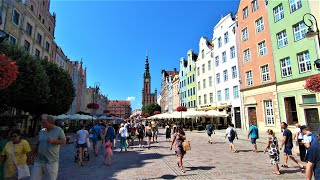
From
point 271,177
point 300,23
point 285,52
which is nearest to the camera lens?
point 271,177

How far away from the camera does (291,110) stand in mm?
22203

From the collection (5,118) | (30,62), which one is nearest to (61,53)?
(5,118)

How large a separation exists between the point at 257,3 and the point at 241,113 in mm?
13903

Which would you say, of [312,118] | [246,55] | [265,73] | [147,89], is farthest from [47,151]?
[147,89]

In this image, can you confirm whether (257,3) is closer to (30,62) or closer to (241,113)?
(241,113)

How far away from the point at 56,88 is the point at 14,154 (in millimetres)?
20426

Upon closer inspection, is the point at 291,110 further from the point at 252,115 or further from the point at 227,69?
the point at 227,69

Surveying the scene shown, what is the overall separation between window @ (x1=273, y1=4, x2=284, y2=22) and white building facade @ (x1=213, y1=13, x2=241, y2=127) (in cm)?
760

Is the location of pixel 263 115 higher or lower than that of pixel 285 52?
lower

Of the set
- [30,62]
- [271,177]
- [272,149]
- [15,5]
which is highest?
[15,5]

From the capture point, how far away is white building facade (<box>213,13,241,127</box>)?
32.3 metres

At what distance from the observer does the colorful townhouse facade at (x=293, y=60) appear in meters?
19.9

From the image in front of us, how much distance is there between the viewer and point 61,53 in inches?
1677

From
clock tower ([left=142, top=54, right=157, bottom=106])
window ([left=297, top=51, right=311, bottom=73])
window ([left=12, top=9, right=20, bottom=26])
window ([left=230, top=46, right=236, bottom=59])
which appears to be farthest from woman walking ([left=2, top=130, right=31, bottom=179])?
clock tower ([left=142, top=54, right=157, bottom=106])
